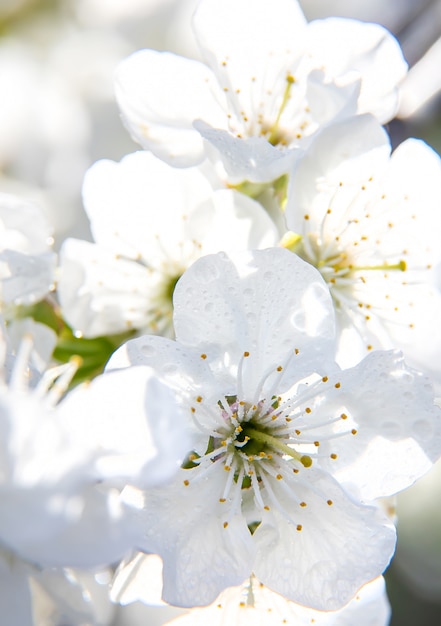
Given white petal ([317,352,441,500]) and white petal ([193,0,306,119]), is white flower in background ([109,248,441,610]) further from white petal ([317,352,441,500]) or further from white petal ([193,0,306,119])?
white petal ([193,0,306,119])

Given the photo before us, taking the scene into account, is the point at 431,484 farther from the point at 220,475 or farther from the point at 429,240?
the point at 220,475

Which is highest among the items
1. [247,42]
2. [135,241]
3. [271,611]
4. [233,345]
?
[247,42]

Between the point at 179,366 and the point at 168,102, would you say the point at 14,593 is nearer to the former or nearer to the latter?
the point at 179,366

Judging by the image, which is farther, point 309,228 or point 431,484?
point 431,484

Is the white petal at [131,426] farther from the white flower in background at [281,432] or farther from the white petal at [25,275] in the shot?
the white petal at [25,275]

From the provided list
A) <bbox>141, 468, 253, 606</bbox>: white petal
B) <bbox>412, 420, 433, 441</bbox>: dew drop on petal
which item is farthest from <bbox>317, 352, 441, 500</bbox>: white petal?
<bbox>141, 468, 253, 606</bbox>: white petal

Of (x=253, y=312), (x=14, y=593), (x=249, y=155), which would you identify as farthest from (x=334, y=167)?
(x=14, y=593)

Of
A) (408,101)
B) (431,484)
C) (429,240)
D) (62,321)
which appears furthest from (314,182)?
(431,484)
